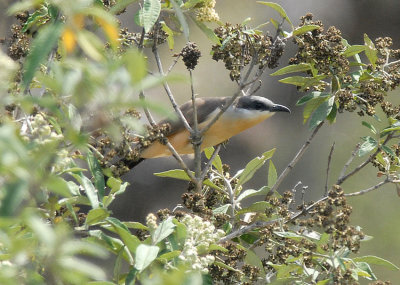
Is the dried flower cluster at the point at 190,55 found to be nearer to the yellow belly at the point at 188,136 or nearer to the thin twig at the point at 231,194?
the thin twig at the point at 231,194

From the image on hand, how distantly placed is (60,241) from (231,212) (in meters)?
1.76

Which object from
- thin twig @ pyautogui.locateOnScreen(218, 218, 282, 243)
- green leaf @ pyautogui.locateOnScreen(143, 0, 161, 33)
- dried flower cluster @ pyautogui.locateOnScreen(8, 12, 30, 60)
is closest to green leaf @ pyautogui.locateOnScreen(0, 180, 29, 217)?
green leaf @ pyautogui.locateOnScreen(143, 0, 161, 33)

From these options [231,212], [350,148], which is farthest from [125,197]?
[231,212]

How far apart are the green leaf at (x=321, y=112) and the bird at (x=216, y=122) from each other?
0.95 m

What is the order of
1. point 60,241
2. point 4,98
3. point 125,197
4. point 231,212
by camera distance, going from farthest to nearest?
point 125,197 < point 231,212 < point 4,98 < point 60,241

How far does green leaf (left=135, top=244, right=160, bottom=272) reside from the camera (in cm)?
176

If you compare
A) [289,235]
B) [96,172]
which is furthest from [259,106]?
[96,172]

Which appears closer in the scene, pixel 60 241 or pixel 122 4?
pixel 60 241

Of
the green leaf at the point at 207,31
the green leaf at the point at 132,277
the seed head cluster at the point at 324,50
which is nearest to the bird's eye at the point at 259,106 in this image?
the seed head cluster at the point at 324,50

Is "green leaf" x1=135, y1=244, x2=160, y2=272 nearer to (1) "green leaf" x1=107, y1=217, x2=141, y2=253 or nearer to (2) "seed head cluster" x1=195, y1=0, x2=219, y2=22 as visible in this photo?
(1) "green leaf" x1=107, y1=217, x2=141, y2=253

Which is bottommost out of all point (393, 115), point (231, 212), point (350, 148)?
point (350, 148)

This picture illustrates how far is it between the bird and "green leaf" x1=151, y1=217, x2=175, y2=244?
5.01ft

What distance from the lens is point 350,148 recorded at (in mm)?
6492

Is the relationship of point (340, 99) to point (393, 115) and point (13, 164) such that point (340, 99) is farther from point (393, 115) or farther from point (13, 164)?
point (13, 164)
